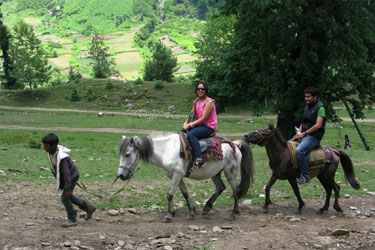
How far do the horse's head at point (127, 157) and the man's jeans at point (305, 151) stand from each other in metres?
4.35

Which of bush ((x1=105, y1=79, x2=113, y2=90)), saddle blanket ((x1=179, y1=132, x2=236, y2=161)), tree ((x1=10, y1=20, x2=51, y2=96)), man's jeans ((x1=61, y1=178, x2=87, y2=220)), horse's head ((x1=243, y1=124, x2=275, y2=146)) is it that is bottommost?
man's jeans ((x1=61, y1=178, x2=87, y2=220))

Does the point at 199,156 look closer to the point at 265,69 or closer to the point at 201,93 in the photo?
the point at 201,93

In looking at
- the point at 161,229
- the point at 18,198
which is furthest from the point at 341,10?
the point at 18,198

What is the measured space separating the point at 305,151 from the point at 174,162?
3.52m

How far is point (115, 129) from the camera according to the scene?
3275 centimetres

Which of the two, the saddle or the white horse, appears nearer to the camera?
the white horse

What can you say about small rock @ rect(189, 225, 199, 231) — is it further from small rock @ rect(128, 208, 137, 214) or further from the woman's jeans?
small rock @ rect(128, 208, 137, 214)

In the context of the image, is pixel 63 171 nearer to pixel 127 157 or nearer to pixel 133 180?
pixel 127 157

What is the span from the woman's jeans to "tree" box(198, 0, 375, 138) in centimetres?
984

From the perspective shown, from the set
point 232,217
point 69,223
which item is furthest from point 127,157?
point 232,217

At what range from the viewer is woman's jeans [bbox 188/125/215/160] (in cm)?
932

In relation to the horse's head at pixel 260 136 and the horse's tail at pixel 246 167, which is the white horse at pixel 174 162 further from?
the horse's head at pixel 260 136

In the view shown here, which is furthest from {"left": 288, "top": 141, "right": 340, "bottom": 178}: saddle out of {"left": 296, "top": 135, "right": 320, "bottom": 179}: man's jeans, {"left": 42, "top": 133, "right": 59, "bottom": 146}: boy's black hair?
{"left": 42, "top": 133, "right": 59, "bottom": 146}: boy's black hair

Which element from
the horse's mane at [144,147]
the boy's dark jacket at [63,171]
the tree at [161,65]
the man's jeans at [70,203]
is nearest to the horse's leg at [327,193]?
the horse's mane at [144,147]
